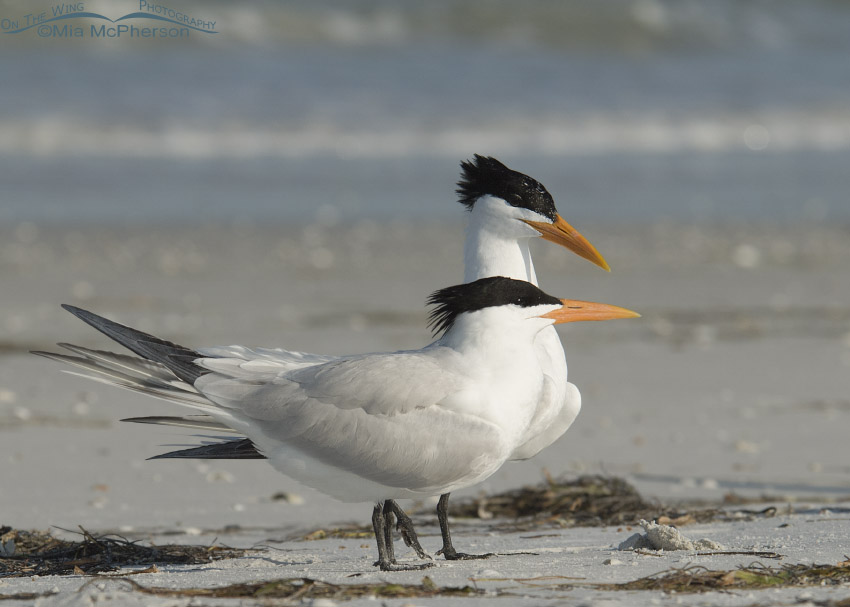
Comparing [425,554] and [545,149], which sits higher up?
[545,149]

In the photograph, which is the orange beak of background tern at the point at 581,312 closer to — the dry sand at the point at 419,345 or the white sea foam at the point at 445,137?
the dry sand at the point at 419,345

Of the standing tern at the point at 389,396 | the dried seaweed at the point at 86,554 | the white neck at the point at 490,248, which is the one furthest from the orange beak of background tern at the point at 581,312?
the dried seaweed at the point at 86,554

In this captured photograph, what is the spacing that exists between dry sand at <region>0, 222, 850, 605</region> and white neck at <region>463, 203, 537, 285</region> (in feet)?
3.17

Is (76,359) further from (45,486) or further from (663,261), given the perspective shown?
(663,261)

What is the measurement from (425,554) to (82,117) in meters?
15.0

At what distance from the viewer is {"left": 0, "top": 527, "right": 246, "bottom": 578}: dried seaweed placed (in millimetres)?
3930

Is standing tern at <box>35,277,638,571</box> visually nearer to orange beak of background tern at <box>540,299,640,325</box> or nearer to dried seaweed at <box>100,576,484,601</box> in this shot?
orange beak of background tern at <box>540,299,640,325</box>

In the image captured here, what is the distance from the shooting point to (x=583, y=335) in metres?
8.37

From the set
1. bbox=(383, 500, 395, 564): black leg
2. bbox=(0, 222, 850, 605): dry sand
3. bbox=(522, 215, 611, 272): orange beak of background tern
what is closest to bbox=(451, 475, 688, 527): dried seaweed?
bbox=(0, 222, 850, 605): dry sand

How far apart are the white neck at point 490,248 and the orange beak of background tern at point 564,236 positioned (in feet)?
0.16

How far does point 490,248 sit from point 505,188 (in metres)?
0.24

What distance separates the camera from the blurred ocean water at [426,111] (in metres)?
14.1

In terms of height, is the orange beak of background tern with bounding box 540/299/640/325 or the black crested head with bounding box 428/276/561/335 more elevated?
the black crested head with bounding box 428/276/561/335

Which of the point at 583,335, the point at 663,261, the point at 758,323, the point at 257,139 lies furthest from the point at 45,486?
the point at 257,139
